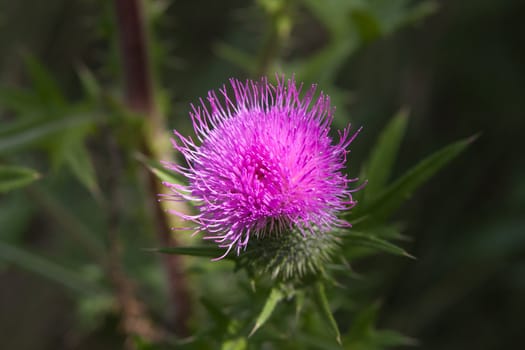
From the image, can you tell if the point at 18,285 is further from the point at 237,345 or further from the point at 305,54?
the point at 237,345

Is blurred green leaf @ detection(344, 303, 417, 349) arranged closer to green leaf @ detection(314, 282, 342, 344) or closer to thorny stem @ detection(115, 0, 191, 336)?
green leaf @ detection(314, 282, 342, 344)

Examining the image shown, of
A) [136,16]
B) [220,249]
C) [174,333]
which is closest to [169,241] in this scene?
[174,333]

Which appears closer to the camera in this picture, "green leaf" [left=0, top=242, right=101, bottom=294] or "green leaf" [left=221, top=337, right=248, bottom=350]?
"green leaf" [left=221, top=337, right=248, bottom=350]

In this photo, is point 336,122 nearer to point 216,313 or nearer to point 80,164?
point 80,164

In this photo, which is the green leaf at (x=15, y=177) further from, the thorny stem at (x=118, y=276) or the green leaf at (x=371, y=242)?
the green leaf at (x=371, y=242)

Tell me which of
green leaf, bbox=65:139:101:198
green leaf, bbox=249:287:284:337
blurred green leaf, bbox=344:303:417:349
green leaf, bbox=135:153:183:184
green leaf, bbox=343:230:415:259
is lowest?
blurred green leaf, bbox=344:303:417:349

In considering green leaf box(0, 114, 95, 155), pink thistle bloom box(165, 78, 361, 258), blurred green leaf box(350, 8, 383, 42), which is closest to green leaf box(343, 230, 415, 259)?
pink thistle bloom box(165, 78, 361, 258)
